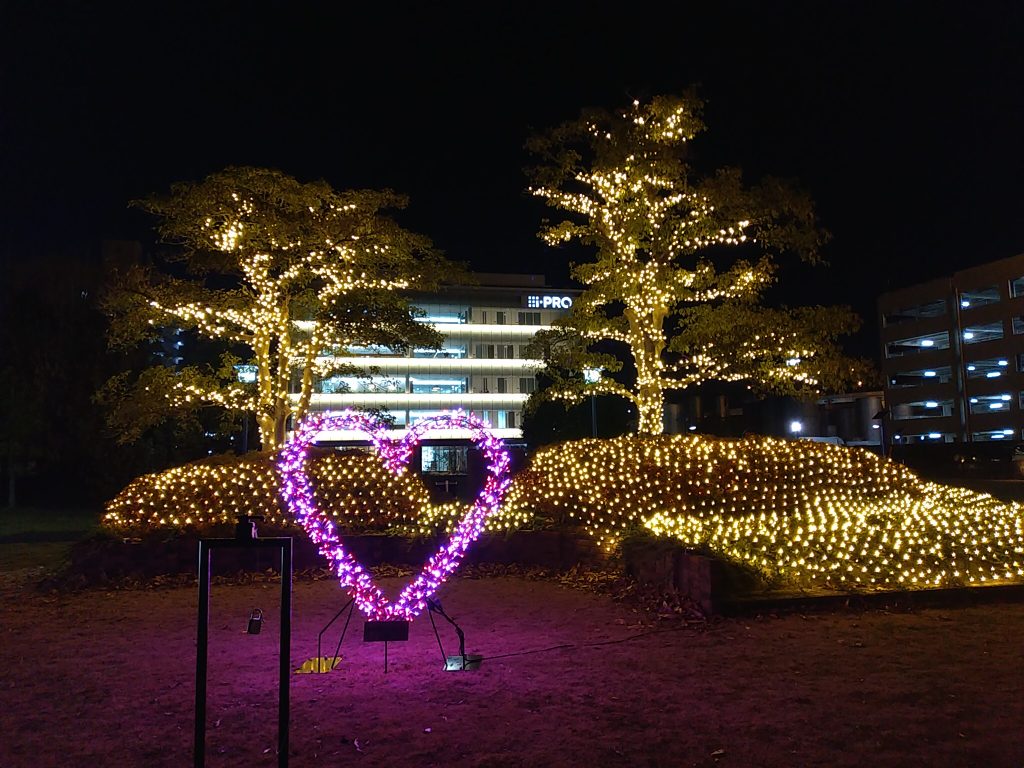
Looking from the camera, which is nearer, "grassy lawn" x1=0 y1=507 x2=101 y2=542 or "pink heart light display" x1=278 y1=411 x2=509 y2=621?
"pink heart light display" x1=278 y1=411 x2=509 y2=621

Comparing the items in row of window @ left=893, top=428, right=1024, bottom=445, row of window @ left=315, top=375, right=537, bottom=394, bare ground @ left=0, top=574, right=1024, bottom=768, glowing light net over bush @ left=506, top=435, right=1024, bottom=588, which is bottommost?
bare ground @ left=0, top=574, right=1024, bottom=768

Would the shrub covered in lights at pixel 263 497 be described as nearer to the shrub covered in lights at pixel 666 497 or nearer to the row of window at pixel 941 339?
the shrub covered in lights at pixel 666 497

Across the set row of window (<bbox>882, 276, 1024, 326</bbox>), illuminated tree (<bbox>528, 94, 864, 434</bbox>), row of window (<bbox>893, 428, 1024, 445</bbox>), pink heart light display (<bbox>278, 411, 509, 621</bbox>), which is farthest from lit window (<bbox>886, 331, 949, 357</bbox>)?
pink heart light display (<bbox>278, 411, 509, 621</bbox>)

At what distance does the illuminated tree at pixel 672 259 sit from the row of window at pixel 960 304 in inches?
2047

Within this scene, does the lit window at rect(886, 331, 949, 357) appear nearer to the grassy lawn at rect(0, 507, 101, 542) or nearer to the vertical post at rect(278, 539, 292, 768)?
the grassy lawn at rect(0, 507, 101, 542)

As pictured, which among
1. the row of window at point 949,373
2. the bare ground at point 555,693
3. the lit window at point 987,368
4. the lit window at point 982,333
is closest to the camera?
the bare ground at point 555,693

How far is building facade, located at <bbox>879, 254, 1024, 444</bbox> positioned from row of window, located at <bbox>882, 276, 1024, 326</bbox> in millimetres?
66

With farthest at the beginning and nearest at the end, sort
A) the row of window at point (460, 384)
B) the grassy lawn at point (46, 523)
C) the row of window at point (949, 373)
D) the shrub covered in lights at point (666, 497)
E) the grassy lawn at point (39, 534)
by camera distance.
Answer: the row of window at point (460, 384), the row of window at point (949, 373), the grassy lawn at point (46, 523), the grassy lawn at point (39, 534), the shrub covered in lights at point (666, 497)

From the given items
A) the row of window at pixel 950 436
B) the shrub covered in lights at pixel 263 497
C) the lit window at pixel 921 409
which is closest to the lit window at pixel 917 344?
the lit window at pixel 921 409

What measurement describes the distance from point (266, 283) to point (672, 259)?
26.3ft

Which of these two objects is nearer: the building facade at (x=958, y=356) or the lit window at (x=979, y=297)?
the building facade at (x=958, y=356)

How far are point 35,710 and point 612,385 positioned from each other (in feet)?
40.0

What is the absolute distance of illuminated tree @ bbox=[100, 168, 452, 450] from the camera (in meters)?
15.2

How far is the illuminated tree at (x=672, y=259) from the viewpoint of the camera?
15.5 m
